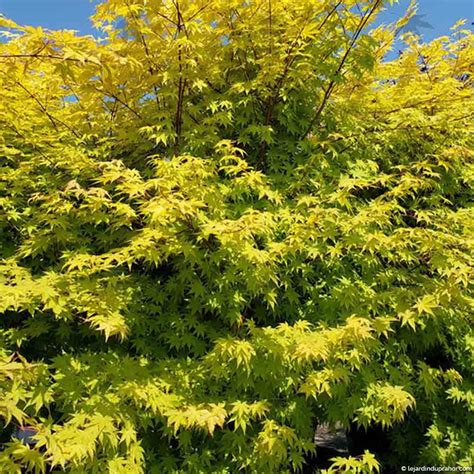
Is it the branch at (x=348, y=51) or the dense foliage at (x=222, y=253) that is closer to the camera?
the dense foliage at (x=222, y=253)

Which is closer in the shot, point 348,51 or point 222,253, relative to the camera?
point 222,253

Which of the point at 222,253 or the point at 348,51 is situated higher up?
the point at 348,51

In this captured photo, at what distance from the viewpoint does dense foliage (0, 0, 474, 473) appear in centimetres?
289

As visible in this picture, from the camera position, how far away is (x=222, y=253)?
3025mm

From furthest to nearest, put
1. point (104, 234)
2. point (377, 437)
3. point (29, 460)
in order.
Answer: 1. point (377, 437)
2. point (104, 234)
3. point (29, 460)

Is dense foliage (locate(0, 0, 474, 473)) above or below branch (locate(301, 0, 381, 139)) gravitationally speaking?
below

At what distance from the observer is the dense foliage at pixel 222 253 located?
2889mm

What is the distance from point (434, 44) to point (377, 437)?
3.99 meters

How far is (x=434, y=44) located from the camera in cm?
462

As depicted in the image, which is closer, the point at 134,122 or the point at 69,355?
the point at 69,355

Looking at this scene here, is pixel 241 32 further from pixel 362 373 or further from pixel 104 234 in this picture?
pixel 362 373

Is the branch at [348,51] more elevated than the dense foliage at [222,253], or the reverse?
the branch at [348,51]

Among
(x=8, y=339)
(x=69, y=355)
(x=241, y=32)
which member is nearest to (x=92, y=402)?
(x=69, y=355)

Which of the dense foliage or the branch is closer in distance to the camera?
the dense foliage
